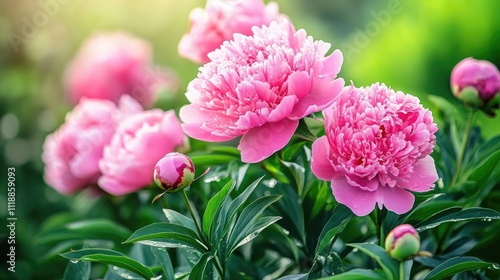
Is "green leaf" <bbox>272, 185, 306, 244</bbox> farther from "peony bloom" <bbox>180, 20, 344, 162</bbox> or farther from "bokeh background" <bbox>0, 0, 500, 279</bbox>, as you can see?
"bokeh background" <bbox>0, 0, 500, 279</bbox>

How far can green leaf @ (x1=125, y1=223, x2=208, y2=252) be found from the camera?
29.7 inches

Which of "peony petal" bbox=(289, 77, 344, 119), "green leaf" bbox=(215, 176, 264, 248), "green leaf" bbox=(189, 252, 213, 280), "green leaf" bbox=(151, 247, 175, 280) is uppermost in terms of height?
"peony petal" bbox=(289, 77, 344, 119)

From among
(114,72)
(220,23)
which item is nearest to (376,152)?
(220,23)

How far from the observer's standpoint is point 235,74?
767 mm

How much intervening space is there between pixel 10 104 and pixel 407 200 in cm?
161

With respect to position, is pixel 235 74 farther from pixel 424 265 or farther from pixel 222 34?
pixel 424 265

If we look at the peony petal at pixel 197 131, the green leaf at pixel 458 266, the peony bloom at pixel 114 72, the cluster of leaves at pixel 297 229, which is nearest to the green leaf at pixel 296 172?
the cluster of leaves at pixel 297 229

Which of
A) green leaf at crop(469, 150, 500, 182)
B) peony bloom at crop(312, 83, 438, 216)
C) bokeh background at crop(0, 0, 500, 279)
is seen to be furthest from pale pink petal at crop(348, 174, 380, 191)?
bokeh background at crop(0, 0, 500, 279)

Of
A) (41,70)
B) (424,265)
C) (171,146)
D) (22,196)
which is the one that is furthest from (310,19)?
(424,265)

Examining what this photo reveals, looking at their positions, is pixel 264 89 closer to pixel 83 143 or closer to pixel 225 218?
pixel 225 218

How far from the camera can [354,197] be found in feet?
2.45

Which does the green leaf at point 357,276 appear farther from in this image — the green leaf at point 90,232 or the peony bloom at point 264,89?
the green leaf at point 90,232

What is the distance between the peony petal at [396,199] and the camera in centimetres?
74

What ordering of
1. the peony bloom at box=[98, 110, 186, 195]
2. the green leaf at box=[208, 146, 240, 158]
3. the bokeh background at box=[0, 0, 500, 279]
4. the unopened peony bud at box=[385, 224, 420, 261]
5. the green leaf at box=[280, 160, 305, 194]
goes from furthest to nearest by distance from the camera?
the bokeh background at box=[0, 0, 500, 279]
the peony bloom at box=[98, 110, 186, 195]
the green leaf at box=[208, 146, 240, 158]
the green leaf at box=[280, 160, 305, 194]
the unopened peony bud at box=[385, 224, 420, 261]
